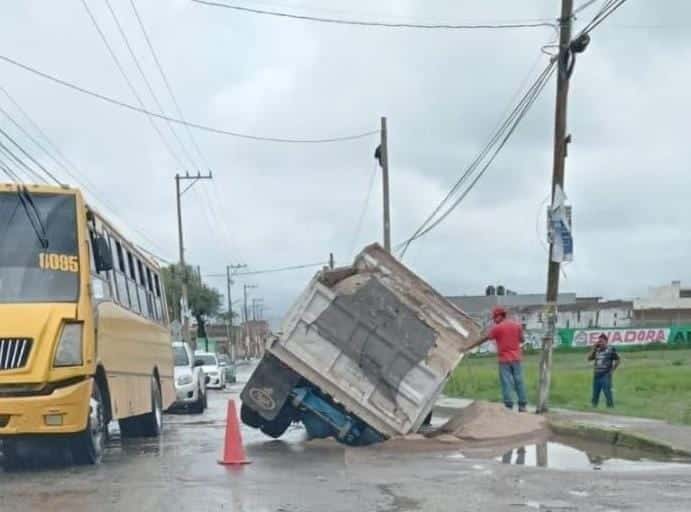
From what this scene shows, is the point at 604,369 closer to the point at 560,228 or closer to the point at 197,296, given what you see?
the point at 560,228

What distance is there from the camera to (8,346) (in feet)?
37.6

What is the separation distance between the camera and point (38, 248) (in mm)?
12398

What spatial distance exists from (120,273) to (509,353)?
6.48 metres

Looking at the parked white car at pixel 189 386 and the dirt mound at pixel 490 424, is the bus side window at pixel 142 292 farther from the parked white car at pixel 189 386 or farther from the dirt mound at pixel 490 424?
the parked white car at pixel 189 386

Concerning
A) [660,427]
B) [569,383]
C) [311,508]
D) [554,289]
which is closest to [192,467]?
[311,508]

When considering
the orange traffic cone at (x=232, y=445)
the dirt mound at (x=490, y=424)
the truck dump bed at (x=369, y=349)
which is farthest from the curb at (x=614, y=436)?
the orange traffic cone at (x=232, y=445)

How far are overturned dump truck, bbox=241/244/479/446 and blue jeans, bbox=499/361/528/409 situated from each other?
310cm

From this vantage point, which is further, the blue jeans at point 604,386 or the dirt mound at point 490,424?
the blue jeans at point 604,386

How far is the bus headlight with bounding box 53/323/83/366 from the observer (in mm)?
11617

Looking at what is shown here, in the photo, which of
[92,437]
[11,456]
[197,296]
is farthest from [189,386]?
[197,296]

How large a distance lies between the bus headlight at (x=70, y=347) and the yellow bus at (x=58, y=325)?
1cm

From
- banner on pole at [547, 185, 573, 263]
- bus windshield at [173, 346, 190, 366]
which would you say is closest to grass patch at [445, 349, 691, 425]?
banner on pole at [547, 185, 573, 263]

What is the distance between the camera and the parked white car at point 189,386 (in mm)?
24656

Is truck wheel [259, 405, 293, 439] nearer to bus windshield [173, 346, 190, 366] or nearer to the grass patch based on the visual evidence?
the grass patch
